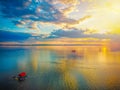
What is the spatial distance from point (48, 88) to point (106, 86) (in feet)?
12.9

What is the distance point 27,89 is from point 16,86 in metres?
1.00

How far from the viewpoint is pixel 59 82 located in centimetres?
980

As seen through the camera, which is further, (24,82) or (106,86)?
(24,82)

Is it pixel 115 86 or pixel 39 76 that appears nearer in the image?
pixel 115 86

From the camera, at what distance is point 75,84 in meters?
9.46

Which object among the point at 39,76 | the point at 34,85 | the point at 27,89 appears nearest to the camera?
the point at 27,89

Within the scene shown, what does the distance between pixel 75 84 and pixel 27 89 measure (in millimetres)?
3312

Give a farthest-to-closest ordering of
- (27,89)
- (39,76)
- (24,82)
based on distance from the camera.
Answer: (39,76) < (24,82) < (27,89)

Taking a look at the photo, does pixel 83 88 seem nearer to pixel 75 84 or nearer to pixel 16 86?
pixel 75 84

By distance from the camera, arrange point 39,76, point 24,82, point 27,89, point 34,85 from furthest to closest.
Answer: point 39,76 < point 24,82 < point 34,85 < point 27,89

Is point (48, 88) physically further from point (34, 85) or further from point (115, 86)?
point (115, 86)

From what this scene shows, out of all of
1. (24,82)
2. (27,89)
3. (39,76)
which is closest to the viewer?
(27,89)

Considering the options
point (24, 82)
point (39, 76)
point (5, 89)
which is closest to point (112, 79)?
point (39, 76)

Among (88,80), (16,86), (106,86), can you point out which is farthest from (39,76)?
(106,86)
